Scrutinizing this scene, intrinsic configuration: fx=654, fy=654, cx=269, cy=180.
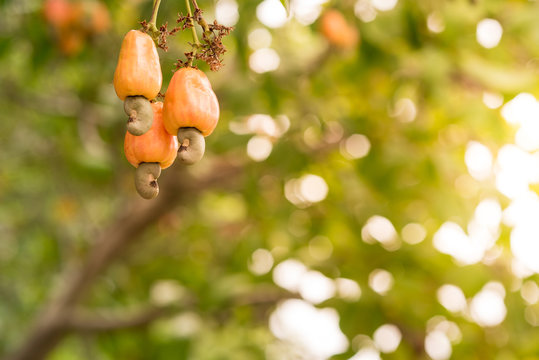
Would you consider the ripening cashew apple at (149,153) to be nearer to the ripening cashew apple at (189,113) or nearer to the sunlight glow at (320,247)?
the ripening cashew apple at (189,113)

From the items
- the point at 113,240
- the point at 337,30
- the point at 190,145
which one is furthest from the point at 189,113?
the point at 113,240

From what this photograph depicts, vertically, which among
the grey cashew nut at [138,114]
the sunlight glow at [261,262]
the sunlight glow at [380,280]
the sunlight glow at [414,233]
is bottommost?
the grey cashew nut at [138,114]

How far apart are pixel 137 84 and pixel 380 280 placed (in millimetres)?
1758

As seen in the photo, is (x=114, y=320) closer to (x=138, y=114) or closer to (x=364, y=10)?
(x=364, y=10)

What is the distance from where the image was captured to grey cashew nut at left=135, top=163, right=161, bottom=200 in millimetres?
776

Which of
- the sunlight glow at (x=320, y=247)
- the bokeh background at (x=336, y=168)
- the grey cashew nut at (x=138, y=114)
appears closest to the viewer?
the grey cashew nut at (x=138, y=114)

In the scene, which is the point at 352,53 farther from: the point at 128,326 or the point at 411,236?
the point at 128,326

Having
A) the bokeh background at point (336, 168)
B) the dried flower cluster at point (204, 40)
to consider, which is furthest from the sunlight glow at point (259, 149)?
the dried flower cluster at point (204, 40)

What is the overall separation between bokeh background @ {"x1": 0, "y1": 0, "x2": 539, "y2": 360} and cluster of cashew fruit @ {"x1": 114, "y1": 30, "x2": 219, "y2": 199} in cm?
69

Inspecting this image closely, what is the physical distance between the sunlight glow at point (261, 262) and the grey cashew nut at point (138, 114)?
5.82 ft

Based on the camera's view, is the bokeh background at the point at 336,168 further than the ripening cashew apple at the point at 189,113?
Yes

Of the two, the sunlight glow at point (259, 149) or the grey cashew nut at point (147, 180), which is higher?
the sunlight glow at point (259, 149)

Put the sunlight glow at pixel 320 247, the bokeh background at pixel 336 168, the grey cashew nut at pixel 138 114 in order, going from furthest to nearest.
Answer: the sunlight glow at pixel 320 247 → the bokeh background at pixel 336 168 → the grey cashew nut at pixel 138 114

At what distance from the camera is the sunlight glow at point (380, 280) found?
7.34 ft
